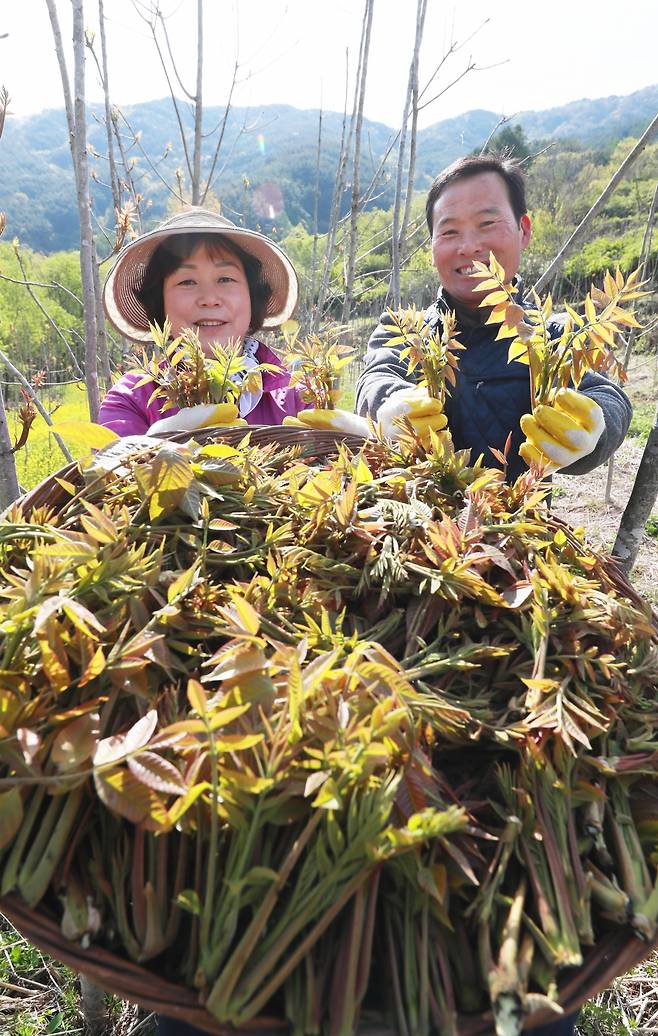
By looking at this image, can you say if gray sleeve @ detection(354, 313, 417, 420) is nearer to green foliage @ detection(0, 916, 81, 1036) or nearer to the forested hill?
green foliage @ detection(0, 916, 81, 1036)

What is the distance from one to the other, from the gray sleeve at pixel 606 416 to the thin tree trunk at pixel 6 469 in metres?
1.28

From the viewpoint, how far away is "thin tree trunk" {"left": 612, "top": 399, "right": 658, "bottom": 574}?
53.3 inches

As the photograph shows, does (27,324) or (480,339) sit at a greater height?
(480,339)

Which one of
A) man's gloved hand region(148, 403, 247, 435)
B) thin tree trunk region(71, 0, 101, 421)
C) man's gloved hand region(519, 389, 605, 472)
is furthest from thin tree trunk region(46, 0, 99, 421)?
man's gloved hand region(519, 389, 605, 472)

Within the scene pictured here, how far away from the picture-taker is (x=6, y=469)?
1.35 meters

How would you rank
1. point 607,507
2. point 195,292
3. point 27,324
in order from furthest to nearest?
1. point 27,324
2. point 607,507
3. point 195,292

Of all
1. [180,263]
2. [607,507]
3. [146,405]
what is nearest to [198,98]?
[180,263]

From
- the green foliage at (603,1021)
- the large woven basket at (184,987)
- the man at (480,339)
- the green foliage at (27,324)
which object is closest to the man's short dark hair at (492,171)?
the man at (480,339)

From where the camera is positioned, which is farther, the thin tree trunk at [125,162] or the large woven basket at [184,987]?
the thin tree trunk at [125,162]

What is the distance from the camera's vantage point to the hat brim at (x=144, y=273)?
5.18 ft

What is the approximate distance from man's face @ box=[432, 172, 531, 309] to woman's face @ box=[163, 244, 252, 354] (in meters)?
0.58

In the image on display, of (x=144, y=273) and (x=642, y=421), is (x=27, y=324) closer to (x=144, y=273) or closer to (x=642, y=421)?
(x=642, y=421)

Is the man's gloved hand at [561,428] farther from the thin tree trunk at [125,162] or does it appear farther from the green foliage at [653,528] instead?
the green foliage at [653,528]

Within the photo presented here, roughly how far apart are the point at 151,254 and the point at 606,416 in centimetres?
133
